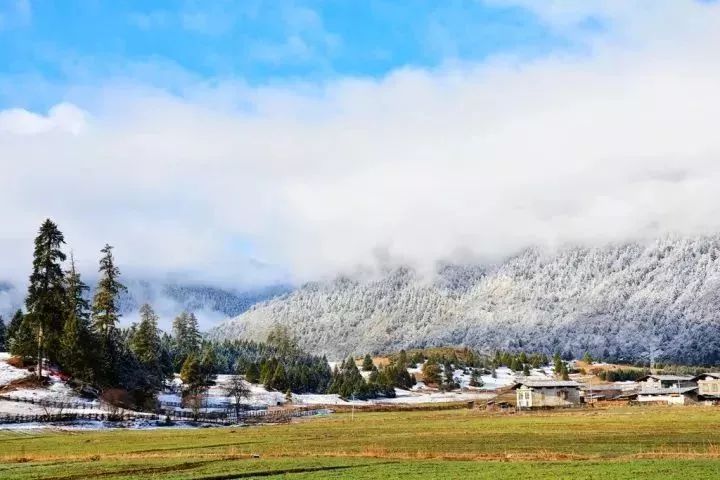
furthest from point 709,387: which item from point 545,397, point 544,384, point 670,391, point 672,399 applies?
point 545,397

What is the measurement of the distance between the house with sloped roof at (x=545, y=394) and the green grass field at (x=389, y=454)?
85343mm

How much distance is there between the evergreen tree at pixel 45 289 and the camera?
125 meters

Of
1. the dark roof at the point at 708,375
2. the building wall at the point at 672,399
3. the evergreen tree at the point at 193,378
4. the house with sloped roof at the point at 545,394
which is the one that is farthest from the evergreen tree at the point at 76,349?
the dark roof at the point at 708,375

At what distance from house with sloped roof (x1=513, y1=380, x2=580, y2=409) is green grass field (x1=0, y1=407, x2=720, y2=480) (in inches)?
3360

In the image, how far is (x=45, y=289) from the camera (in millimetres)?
126438

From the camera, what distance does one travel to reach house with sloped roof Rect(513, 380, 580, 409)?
581 ft

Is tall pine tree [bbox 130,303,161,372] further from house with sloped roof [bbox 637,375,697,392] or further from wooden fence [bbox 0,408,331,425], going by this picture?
house with sloped roof [bbox 637,375,697,392]

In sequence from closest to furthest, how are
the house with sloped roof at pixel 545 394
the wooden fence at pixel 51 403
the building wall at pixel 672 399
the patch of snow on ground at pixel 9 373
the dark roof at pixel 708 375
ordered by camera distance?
the wooden fence at pixel 51 403 < the patch of snow on ground at pixel 9 373 < the house with sloped roof at pixel 545 394 < the building wall at pixel 672 399 < the dark roof at pixel 708 375

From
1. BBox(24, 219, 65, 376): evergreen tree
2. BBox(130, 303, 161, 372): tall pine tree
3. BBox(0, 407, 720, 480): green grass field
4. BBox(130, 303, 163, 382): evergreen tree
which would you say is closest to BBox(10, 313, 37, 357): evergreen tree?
BBox(24, 219, 65, 376): evergreen tree

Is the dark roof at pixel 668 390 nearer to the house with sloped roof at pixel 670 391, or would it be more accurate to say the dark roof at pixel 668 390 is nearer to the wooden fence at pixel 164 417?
the house with sloped roof at pixel 670 391

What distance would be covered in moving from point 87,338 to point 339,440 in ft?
227

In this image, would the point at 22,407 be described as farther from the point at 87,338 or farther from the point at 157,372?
the point at 157,372

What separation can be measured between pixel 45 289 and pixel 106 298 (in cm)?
1495

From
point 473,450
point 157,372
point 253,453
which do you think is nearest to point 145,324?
point 157,372
